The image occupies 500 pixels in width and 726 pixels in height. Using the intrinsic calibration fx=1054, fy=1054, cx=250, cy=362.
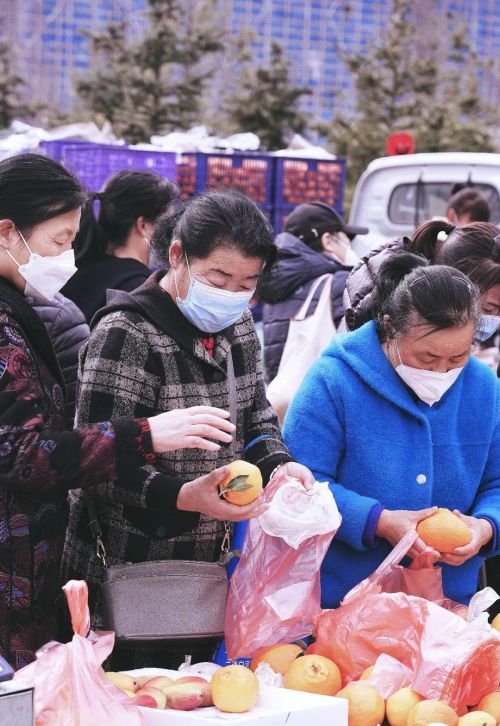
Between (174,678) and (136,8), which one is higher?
(136,8)

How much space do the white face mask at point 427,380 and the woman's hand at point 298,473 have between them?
14.0 inches

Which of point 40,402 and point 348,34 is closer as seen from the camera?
point 40,402

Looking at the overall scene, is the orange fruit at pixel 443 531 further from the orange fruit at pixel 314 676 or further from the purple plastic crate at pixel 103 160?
the purple plastic crate at pixel 103 160

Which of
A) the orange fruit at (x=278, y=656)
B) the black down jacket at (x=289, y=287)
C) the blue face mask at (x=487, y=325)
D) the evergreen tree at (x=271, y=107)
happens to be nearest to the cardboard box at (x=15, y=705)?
the orange fruit at (x=278, y=656)

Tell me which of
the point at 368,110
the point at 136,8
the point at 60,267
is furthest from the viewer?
the point at 136,8

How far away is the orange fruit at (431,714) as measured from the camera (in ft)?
6.53

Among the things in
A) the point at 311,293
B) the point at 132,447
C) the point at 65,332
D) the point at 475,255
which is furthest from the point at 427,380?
Result: the point at 311,293

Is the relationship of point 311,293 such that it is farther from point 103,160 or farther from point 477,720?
point 477,720

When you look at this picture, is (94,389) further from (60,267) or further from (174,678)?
(174,678)

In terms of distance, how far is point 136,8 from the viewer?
1888 cm

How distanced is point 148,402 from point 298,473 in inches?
15.1

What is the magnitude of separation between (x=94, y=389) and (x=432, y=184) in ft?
19.1

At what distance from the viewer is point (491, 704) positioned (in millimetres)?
2084

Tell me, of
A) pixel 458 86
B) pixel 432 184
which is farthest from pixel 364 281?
pixel 458 86
